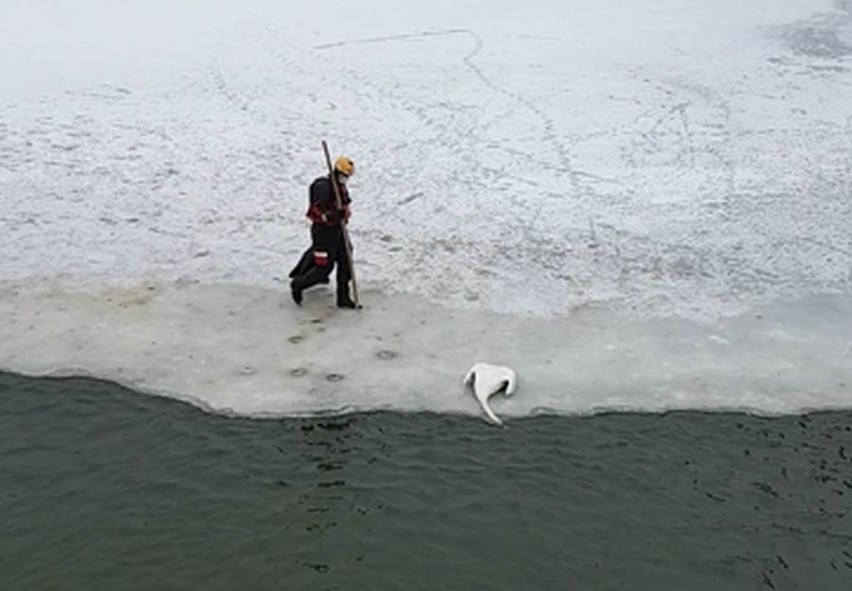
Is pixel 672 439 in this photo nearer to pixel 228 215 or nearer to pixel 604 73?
pixel 228 215

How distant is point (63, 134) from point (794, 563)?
37.0 ft

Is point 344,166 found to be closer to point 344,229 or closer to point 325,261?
point 344,229

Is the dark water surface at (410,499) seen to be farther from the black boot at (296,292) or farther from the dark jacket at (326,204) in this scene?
the dark jacket at (326,204)

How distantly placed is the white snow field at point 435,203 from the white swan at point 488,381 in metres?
0.12

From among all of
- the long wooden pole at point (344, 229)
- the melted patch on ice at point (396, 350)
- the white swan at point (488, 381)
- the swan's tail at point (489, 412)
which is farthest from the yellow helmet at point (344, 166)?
the swan's tail at point (489, 412)

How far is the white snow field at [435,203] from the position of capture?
9141mm

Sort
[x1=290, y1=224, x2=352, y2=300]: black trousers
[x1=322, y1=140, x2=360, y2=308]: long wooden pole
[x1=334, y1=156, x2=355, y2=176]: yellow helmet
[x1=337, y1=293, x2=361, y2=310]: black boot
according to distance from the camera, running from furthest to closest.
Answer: [x1=337, y1=293, x2=361, y2=310]: black boot, [x1=290, y1=224, x2=352, y2=300]: black trousers, [x1=322, y1=140, x2=360, y2=308]: long wooden pole, [x1=334, y1=156, x2=355, y2=176]: yellow helmet

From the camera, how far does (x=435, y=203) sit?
40.9 ft

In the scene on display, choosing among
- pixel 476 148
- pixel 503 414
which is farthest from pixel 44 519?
pixel 476 148

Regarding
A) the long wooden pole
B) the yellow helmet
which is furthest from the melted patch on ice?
the yellow helmet

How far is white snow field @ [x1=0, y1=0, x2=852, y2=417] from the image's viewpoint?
9141 mm

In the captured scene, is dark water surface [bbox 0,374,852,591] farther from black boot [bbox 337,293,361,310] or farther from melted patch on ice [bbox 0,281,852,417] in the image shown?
black boot [bbox 337,293,361,310]

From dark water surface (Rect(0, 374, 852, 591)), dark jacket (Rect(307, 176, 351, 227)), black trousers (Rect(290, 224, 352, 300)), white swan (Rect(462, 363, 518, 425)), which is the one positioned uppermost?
dark jacket (Rect(307, 176, 351, 227))

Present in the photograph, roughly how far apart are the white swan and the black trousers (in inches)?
71.1
